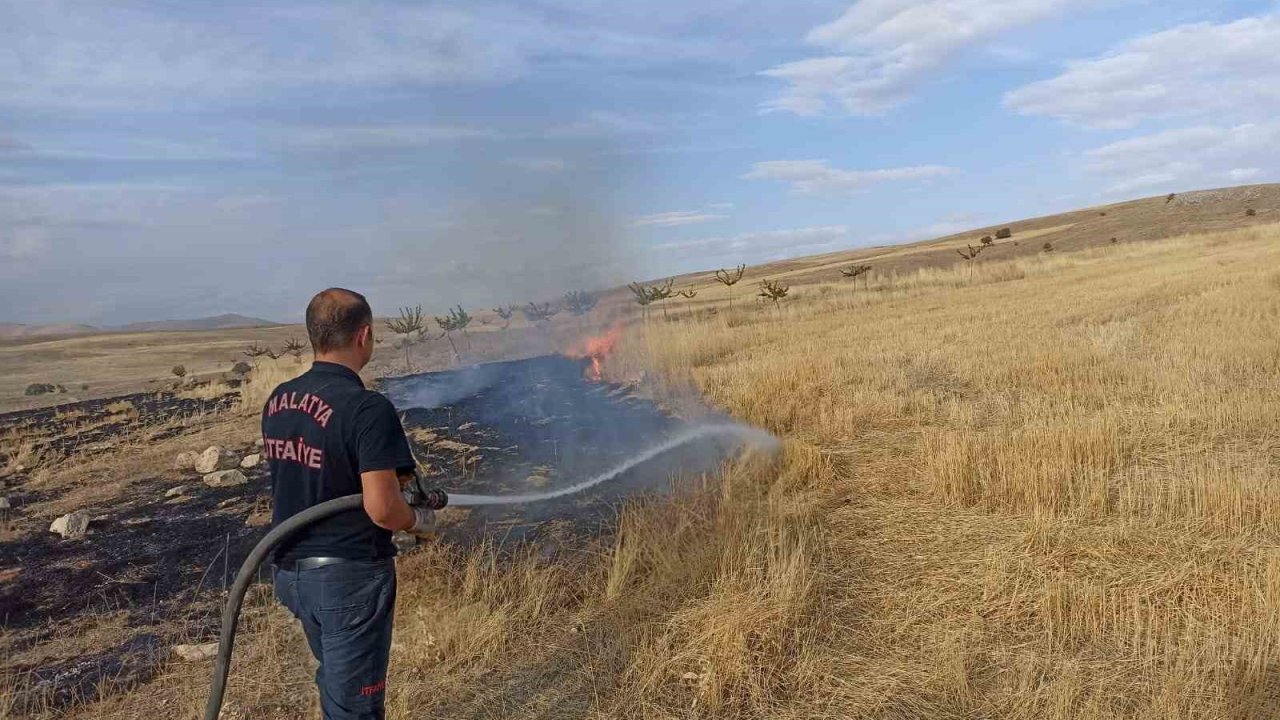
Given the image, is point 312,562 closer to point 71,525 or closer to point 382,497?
point 382,497

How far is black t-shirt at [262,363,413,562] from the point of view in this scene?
7.87ft

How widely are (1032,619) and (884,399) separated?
15.2ft

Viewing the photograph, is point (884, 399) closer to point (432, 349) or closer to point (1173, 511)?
point (1173, 511)

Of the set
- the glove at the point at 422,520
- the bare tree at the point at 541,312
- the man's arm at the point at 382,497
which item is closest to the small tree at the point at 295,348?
the bare tree at the point at 541,312

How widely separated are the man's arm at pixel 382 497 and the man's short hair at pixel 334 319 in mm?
484

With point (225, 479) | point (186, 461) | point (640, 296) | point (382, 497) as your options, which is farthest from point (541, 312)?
point (382, 497)

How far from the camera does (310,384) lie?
8.16 feet

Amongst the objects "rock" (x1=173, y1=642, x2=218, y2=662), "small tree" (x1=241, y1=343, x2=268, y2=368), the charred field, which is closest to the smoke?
the charred field

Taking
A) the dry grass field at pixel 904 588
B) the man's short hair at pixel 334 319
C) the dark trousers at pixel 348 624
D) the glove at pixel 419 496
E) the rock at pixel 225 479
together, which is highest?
the man's short hair at pixel 334 319

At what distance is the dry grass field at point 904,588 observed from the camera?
3.58m

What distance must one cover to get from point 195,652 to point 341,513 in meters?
2.78

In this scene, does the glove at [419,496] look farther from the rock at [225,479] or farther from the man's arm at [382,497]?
the rock at [225,479]

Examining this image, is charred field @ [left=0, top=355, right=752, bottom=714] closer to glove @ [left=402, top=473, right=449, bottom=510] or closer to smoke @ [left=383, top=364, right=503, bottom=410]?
smoke @ [left=383, top=364, right=503, bottom=410]

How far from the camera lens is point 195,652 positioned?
14.5 feet
